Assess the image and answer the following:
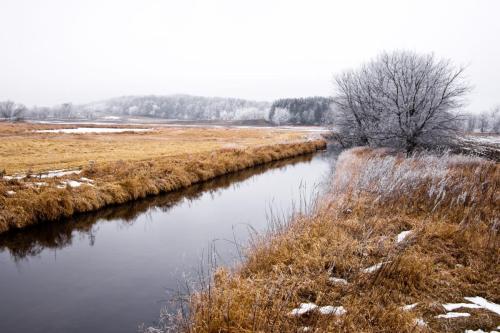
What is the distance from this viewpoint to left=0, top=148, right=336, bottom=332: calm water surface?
672 centimetres

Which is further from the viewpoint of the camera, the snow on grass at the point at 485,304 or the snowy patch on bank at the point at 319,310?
the snow on grass at the point at 485,304

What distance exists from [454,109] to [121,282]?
73.7 ft

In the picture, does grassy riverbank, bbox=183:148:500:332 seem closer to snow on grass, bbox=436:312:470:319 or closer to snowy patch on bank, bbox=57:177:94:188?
snow on grass, bbox=436:312:470:319

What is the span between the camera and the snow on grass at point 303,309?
4788 millimetres

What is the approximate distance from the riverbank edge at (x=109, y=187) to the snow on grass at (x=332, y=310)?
10263 mm

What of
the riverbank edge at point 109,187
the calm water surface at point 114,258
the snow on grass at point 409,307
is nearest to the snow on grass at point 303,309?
the snow on grass at point 409,307

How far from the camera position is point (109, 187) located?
14.9m

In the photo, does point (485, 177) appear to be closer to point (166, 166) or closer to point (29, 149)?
point (166, 166)

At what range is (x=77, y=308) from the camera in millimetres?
6934

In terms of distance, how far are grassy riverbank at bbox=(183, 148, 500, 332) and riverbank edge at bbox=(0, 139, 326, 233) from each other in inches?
322

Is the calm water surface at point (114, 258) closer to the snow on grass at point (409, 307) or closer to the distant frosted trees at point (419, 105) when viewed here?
the snow on grass at point (409, 307)

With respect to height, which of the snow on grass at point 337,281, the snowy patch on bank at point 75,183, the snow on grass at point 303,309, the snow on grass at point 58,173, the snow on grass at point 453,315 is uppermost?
the snow on grass at point 58,173

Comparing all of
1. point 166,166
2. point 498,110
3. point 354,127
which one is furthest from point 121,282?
point 498,110

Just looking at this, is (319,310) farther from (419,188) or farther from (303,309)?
Result: (419,188)
